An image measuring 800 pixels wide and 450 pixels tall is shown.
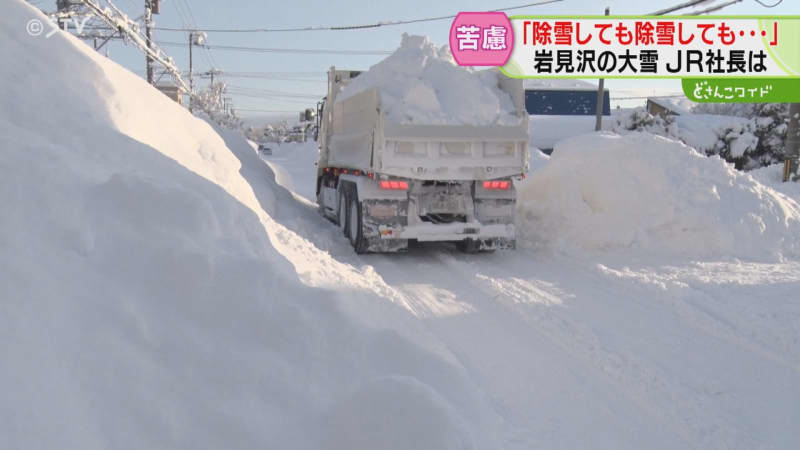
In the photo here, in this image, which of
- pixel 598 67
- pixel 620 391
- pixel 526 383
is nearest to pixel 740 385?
pixel 620 391

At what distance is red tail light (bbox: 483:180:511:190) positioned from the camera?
9.50 m

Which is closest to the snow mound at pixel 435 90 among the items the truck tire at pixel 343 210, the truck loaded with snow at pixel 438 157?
the truck loaded with snow at pixel 438 157

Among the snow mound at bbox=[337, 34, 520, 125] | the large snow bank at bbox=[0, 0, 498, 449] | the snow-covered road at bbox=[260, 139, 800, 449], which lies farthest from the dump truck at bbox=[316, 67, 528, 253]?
the large snow bank at bbox=[0, 0, 498, 449]

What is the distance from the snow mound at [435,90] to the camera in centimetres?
920

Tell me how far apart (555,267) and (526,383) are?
4160mm

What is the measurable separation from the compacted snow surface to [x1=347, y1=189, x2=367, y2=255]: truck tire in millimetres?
1765

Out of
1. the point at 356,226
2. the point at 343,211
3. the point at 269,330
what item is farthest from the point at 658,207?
the point at 269,330

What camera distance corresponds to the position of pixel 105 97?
622 cm

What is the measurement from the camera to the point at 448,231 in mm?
9336

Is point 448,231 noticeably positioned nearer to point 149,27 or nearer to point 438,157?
point 438,157

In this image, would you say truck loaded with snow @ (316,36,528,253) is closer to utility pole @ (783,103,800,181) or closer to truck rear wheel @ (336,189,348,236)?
truck rear wheel @ (336,189,348,236)

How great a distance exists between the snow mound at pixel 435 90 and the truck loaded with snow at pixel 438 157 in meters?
0.02

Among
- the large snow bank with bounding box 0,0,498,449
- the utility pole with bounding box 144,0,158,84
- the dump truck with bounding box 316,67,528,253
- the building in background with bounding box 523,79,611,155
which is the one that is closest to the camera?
the large snow bank with bounding box 0,0,498,449

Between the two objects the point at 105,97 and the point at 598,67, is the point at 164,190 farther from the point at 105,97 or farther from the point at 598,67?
the point at 598,67
